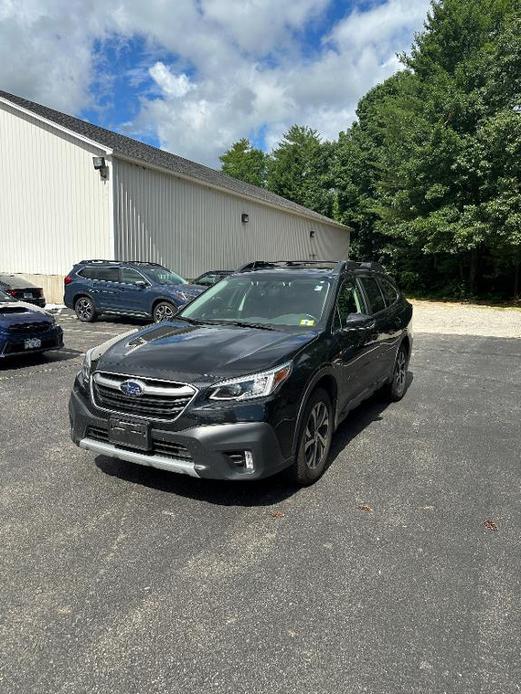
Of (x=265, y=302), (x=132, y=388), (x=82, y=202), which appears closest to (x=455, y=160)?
(x=82, y=202)

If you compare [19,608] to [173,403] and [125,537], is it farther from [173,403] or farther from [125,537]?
[173,403]

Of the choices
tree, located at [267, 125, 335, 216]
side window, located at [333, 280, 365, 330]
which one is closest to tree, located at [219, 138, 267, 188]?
tree, located at [267, 125, 335, 216]

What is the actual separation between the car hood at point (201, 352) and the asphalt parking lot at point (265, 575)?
0.92 metres

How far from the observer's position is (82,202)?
1747 centimetres

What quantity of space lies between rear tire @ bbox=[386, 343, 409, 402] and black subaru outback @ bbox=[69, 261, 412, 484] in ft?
4.44

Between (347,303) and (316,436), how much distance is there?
1494mm

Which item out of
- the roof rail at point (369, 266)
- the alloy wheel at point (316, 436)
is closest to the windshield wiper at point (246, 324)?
the alloy wheel at point (316, 436)

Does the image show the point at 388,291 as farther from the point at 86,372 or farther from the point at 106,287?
the point at 106,287

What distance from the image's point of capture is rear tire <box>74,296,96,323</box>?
14.3 meters

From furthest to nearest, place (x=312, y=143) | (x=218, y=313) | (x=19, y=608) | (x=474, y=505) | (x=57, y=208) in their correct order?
(x=312, y=143), (x=57, y=208), (x=218, y=313), (x=474, y=505), (x=19, y=608)

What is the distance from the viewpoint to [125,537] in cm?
316

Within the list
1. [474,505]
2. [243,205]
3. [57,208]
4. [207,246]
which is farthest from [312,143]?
[474,505]

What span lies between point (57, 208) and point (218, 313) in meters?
15.7

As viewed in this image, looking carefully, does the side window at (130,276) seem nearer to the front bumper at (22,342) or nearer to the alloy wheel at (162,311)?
the alloy wheel at (162,311)
